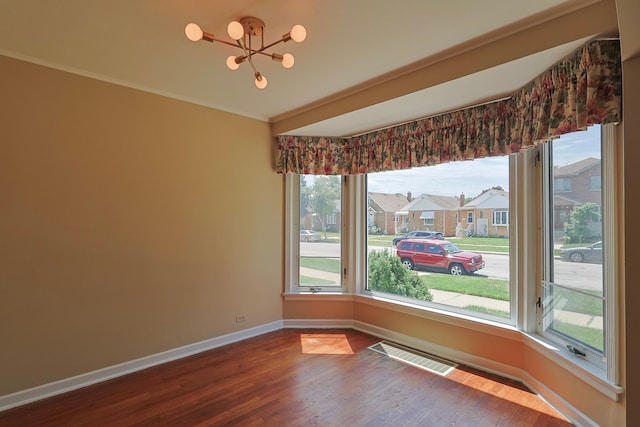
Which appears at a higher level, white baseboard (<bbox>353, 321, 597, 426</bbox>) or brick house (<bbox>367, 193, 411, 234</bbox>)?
brick house (<bbox>367, 193, 411, 234</bbox>)

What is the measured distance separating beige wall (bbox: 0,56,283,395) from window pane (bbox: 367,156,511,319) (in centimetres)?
152

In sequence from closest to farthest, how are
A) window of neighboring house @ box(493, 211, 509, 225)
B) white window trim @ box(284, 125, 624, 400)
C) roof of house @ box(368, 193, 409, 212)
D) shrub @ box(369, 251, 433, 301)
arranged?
1. white window trim @ box(284, 125, 624, 400)
2. window of neighboring house @ box(493, 211, 509, 225)
3. shrub @ box(369, 251, 433, 301)
4. roof of house @ box(368, 193, 409, 212)

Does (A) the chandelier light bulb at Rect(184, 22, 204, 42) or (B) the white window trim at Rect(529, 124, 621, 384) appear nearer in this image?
(A) the chandelier light bulb at Rect(184, 22, 204, 42)

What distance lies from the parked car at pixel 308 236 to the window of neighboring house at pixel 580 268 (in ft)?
7.95

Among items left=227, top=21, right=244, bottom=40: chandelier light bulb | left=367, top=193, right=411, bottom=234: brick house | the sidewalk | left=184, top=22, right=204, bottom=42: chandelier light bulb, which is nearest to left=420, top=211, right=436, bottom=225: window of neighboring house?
left=367, top=193, right=411, bottom=234: brick house

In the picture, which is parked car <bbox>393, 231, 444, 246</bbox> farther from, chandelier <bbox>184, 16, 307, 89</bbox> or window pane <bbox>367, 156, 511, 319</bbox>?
chandelier <bbox>184, 16, 307, 89</bbox>

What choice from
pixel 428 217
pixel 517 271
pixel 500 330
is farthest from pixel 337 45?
pixel 500 330

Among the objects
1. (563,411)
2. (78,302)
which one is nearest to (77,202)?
(78,302)

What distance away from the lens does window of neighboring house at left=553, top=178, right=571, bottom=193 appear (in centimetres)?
234

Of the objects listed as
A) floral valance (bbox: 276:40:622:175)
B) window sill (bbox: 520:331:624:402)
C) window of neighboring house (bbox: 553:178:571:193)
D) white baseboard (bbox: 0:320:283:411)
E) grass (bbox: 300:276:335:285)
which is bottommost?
white baseboard (bbox: 0:320:283:411)

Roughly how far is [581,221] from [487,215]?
82 centimetres

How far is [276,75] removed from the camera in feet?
8.80

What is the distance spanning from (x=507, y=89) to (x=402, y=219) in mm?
1647

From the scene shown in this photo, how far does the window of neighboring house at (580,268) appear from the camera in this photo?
1999 mm
